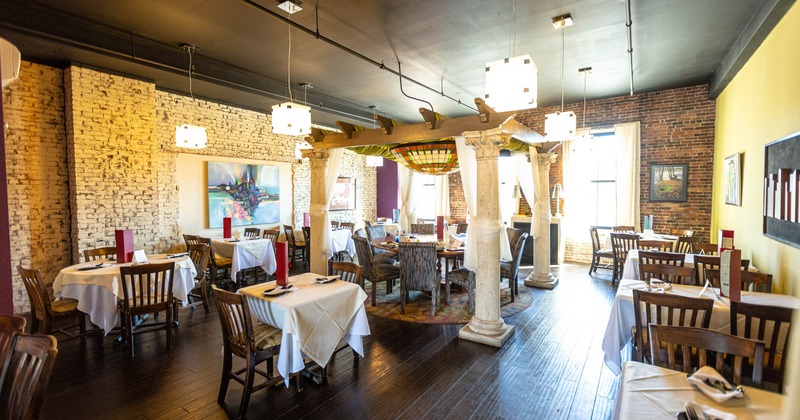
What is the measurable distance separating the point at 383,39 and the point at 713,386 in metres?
4.62

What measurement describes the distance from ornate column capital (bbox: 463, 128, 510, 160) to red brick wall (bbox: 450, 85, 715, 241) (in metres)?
5.18

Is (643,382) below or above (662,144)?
below

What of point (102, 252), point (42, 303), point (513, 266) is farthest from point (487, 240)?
point (102, 252)

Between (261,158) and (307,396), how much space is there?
6178mm

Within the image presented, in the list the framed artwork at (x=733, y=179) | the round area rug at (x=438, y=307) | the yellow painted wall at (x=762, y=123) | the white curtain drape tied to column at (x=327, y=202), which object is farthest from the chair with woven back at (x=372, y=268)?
the framed artwork at (x=733, y=179)

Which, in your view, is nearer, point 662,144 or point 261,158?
point 662,144

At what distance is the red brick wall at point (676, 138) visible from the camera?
23.7 ft

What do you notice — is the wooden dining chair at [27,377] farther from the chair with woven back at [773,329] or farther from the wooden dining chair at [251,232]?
the wooden dining chair at [251,232]

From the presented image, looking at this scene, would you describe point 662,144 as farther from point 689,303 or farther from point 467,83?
point 689,303

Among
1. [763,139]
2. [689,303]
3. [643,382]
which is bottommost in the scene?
[643,382]

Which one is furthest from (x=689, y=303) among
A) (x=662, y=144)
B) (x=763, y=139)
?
(x=662, y=144)

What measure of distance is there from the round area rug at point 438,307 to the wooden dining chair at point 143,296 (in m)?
2.43

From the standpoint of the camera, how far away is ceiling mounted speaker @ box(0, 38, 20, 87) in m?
1.96

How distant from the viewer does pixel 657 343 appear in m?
2.00
